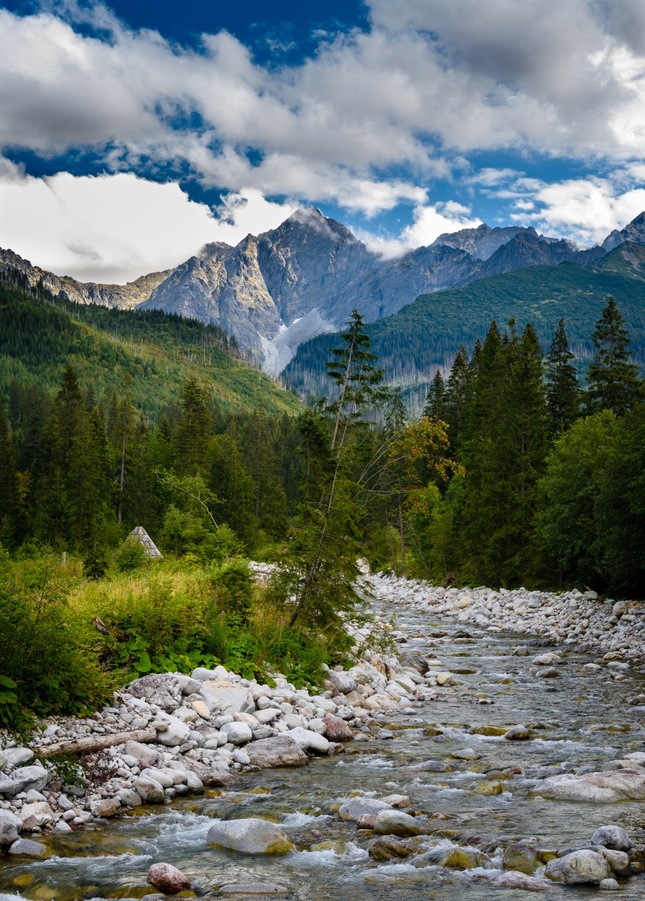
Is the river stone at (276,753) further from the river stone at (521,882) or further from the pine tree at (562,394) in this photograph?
the pine tree at (562,394)

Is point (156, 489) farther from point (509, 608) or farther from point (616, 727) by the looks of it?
point (616, 727)

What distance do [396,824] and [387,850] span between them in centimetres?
70

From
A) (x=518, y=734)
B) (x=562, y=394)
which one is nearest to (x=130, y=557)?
(x=518, y=734)

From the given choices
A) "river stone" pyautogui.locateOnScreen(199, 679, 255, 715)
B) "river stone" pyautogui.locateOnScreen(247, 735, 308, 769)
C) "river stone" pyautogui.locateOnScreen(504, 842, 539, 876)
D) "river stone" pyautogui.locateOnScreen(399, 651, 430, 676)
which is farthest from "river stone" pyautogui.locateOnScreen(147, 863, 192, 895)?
"river stone" pyautogui.locateOnScreen(399, 651, 430, 676)

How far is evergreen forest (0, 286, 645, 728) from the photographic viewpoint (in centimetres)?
1242

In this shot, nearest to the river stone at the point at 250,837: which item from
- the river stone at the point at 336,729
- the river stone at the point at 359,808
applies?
the river stone at the point at 359,808

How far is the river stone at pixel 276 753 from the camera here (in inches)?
434

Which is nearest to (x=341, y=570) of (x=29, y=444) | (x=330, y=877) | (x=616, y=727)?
(x=616, y=727)

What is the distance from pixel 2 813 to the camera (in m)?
7.50

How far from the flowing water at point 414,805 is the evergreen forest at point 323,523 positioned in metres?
2.51

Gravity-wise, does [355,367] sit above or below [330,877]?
above

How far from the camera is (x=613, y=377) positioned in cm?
5003

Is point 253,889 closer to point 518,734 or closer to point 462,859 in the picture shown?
point 462,859

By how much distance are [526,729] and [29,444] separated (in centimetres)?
9158
